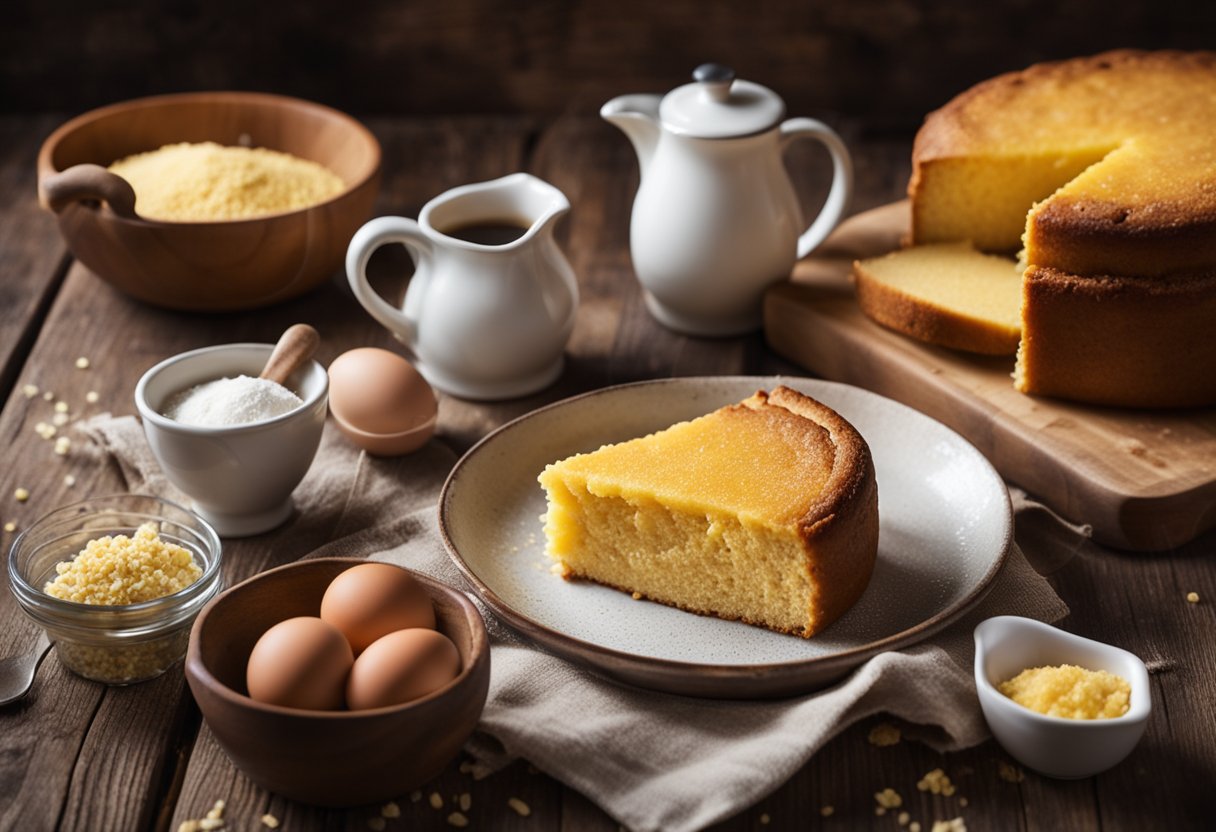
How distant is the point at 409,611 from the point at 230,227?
144 centimetres

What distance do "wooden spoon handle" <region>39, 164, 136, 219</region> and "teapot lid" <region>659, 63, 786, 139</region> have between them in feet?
4.07

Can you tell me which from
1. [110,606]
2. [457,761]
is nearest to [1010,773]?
[457,761]

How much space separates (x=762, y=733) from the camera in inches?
83.3

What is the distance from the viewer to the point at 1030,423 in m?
2.83

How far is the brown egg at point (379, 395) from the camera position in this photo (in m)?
2.84

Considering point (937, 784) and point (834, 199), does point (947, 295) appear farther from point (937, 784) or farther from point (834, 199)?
point (937, 784)

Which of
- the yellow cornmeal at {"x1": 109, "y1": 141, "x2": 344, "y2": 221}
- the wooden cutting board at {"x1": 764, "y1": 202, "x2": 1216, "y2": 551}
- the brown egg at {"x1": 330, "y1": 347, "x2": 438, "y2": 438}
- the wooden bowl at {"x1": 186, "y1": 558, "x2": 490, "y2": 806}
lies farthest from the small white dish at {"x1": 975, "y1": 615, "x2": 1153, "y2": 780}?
the yellow cornmeal at {"x1": 109, "y1": 141, "x2": 344, "y2": 221}

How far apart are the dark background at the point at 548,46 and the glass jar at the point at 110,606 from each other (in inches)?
97.8

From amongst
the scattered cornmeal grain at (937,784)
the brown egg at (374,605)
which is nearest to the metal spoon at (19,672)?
the brown egg at (374,605)

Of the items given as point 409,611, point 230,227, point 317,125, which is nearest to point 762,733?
point 409,611

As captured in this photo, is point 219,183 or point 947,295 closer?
point 947,295

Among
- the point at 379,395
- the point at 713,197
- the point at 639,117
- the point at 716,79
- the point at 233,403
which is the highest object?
the point at 716,79

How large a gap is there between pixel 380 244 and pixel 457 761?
1.34m

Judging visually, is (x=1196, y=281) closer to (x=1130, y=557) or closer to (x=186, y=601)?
(x=1130, y=557)
